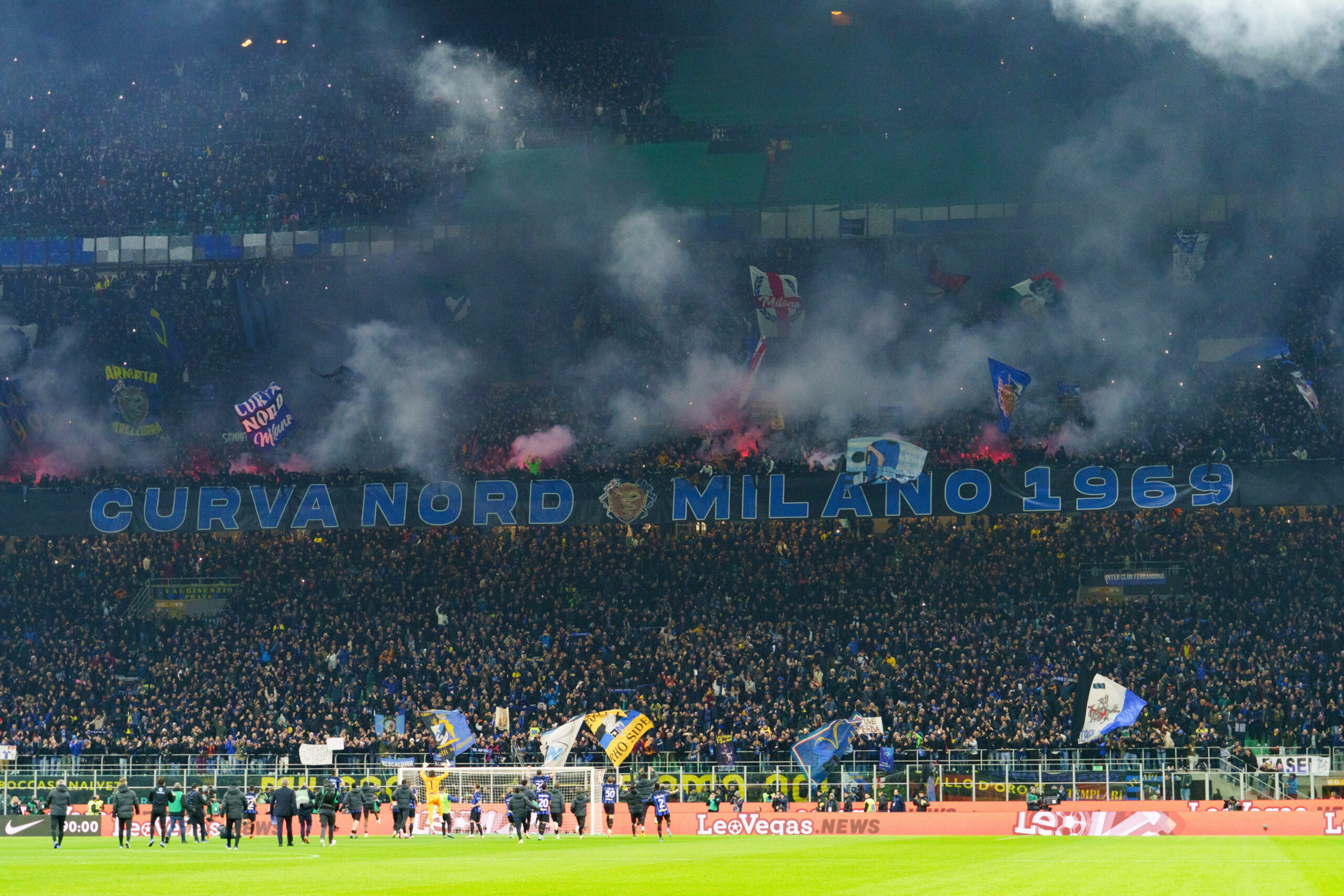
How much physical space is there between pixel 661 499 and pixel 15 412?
1100 inches

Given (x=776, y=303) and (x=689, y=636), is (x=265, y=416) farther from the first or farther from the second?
(x=776, y=303)

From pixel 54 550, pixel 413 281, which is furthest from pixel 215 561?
pixel 413 281

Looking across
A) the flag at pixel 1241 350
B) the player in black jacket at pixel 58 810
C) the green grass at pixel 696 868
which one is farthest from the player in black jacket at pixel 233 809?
the flag at pixel 1241 350

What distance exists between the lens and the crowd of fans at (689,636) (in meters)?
46.3

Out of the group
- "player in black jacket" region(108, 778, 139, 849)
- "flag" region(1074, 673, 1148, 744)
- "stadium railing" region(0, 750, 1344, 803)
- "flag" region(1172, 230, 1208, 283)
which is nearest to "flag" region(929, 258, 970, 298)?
"flag" region(1172, 230, 1208, 283)

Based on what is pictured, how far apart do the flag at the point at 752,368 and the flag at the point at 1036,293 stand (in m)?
9.50

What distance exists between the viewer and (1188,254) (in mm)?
61000

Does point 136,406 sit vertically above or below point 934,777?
above

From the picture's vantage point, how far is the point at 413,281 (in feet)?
220

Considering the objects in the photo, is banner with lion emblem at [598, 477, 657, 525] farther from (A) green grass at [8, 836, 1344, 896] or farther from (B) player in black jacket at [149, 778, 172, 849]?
(B) player in black jacket at [149, 778, 172, 849]

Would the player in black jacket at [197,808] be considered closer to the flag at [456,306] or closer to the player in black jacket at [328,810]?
the player in black jacket at [328,810]

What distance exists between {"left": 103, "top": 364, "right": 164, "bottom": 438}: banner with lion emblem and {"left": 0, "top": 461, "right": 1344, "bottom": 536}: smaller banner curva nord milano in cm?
626

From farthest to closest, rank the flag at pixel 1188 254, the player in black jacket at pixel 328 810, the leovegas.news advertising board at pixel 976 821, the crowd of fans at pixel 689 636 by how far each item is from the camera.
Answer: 1. the flag at pixel 1188 254
2. the crowd of fans at pixel 689 636
3. the leovegas.news advertising board at pixel 976 821
4. the player in black jacket at pixel 328 810

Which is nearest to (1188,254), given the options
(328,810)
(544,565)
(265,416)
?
(544,565)
